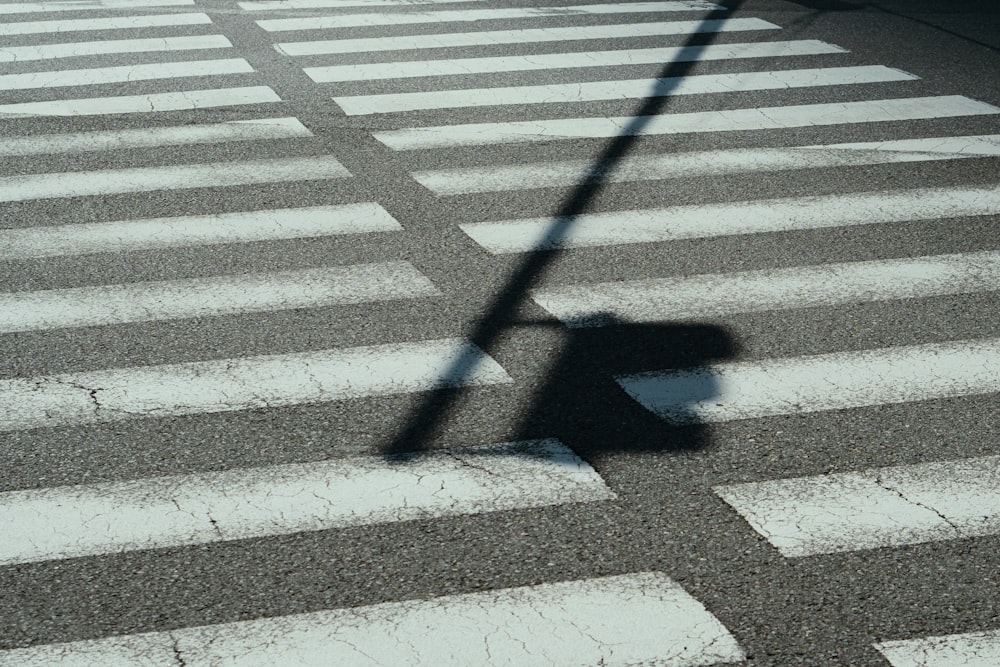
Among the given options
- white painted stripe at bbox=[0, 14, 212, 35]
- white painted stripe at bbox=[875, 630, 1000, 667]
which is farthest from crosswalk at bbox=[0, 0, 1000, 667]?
white painted stripe at bbox=[0, 14, 212, 35]

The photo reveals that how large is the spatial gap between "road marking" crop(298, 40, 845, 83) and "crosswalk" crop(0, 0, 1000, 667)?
49 mm

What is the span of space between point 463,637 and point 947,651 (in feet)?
4.56

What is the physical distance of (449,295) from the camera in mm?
6496

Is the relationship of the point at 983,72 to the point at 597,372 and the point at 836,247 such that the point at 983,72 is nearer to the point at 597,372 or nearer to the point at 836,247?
the point at 836,247

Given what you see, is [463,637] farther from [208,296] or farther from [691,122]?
[691,122]

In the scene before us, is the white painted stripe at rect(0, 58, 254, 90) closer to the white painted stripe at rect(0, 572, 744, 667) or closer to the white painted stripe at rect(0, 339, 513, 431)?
the white painted stripe at rect(0, 339, 513, 431)

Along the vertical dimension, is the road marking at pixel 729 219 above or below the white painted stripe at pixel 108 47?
above

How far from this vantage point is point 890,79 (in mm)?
10883

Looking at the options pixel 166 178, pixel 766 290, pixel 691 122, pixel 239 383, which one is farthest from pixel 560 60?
pixel 239 383

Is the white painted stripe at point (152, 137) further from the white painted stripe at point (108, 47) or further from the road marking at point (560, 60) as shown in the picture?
the white painted stripe at point (108, 47)

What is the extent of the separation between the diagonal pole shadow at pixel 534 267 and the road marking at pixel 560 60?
7.0 inches

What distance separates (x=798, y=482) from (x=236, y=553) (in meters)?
2.00

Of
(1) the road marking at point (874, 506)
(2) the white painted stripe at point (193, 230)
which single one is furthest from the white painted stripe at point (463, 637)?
(2) the white painted stripe at point (193, 230)

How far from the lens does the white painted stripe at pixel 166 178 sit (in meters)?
8.20
